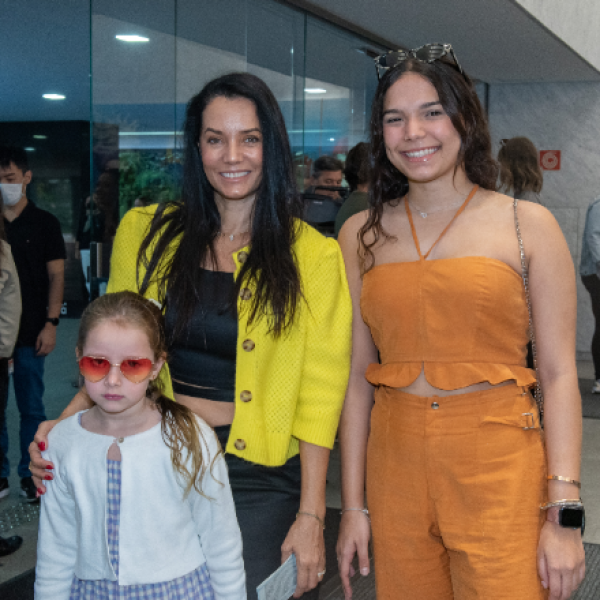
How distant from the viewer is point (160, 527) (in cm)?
163

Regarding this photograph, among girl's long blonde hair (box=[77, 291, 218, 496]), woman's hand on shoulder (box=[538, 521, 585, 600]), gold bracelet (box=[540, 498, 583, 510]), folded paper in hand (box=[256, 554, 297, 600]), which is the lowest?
folded paper in hand (box=[256, 554, 297, 600])

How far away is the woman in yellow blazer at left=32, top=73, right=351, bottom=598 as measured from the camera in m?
1.77

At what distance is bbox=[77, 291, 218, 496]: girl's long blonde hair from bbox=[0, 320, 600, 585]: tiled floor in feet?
8.43

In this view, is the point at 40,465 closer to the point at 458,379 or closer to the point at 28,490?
the point at 458,379

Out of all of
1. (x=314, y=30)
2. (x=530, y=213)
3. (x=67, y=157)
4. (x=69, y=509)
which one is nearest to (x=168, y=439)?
(x=69, y=509)

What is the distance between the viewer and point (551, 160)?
1002cm

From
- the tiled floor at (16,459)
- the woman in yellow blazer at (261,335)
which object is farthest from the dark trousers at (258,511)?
the tiled floor at (16,459)

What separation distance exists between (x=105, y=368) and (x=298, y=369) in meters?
0.42

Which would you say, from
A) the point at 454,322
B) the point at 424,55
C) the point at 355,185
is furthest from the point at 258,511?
the point at 355,185

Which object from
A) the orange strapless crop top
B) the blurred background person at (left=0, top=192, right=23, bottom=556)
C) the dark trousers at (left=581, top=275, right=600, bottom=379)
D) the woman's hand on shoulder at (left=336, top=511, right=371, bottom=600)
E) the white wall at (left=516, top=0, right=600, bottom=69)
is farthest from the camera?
A: the dark trousers at (left=581, top=275, right=600, bottom=379)

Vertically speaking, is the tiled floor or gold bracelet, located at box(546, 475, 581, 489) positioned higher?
gold bracelet, located at box(546, 475, 581, 489)

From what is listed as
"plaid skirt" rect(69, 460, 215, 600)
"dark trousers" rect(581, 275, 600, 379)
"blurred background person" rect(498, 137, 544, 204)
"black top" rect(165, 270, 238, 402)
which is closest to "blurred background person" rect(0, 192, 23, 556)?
"black top" rect(165, 270, 238, 402)

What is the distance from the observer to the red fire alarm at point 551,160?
32.8 ft

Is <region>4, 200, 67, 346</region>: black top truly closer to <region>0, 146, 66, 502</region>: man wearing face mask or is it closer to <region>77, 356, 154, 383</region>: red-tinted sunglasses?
<region>0, 146, 66, 502</region>: man wearing face mask
